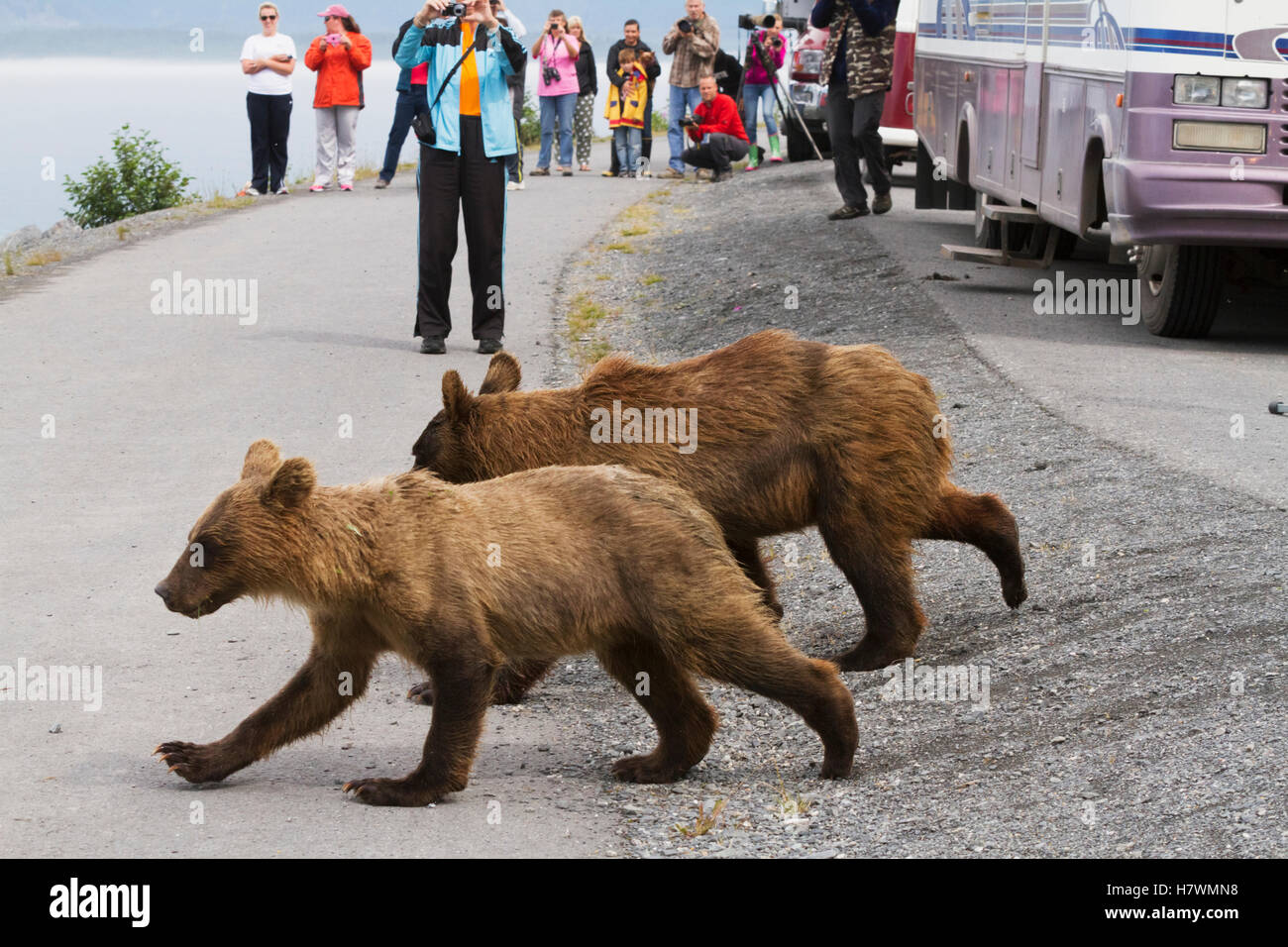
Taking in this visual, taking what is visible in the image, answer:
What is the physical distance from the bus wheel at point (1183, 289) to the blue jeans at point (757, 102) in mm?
16240

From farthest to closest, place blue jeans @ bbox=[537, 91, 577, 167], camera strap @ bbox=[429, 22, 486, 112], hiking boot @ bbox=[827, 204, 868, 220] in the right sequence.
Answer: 1. blue jeans @ bbox=[537, 91, 577, 167]
2. hiking boot @ bbox=[827, 204, 868, 220]
3. camera strap @ bbox=[429, 22, 486, 112]

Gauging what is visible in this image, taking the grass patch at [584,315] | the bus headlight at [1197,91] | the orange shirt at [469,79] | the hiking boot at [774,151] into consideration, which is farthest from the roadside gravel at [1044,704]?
the hiking boot at [774,151]

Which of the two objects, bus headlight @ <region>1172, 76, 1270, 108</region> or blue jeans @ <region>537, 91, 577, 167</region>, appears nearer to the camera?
bus headlight @ <region>1172, 76, 1270, 108</region>

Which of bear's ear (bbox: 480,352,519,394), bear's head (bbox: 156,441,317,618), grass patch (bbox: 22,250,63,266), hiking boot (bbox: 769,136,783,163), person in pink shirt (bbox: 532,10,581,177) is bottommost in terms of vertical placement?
grass patch (bbox: 22,250,63,266)

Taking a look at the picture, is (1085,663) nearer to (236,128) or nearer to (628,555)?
(628,555)

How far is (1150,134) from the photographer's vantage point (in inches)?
449

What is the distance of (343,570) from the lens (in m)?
5.13

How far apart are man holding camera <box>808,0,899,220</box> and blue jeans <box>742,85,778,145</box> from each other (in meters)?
10.8

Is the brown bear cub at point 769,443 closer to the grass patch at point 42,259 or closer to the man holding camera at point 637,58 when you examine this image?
the grass patch at point 42,259

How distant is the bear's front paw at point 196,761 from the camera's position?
5.38m

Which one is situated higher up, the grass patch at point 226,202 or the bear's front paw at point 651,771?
the grass patch at point 226,202

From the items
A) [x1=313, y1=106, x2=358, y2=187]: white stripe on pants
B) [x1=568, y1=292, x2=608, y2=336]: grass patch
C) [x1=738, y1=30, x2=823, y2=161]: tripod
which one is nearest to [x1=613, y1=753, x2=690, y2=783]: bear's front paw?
[x1=568, y1=292, x2=608, y2=336]: grass patch

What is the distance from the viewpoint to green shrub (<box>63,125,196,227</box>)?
82.4 ft

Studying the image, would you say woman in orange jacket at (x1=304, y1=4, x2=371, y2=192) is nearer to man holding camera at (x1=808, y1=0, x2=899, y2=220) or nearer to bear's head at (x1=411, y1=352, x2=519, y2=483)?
man holding camera at (x1=808, y1=0, x2=899, y2=220)
